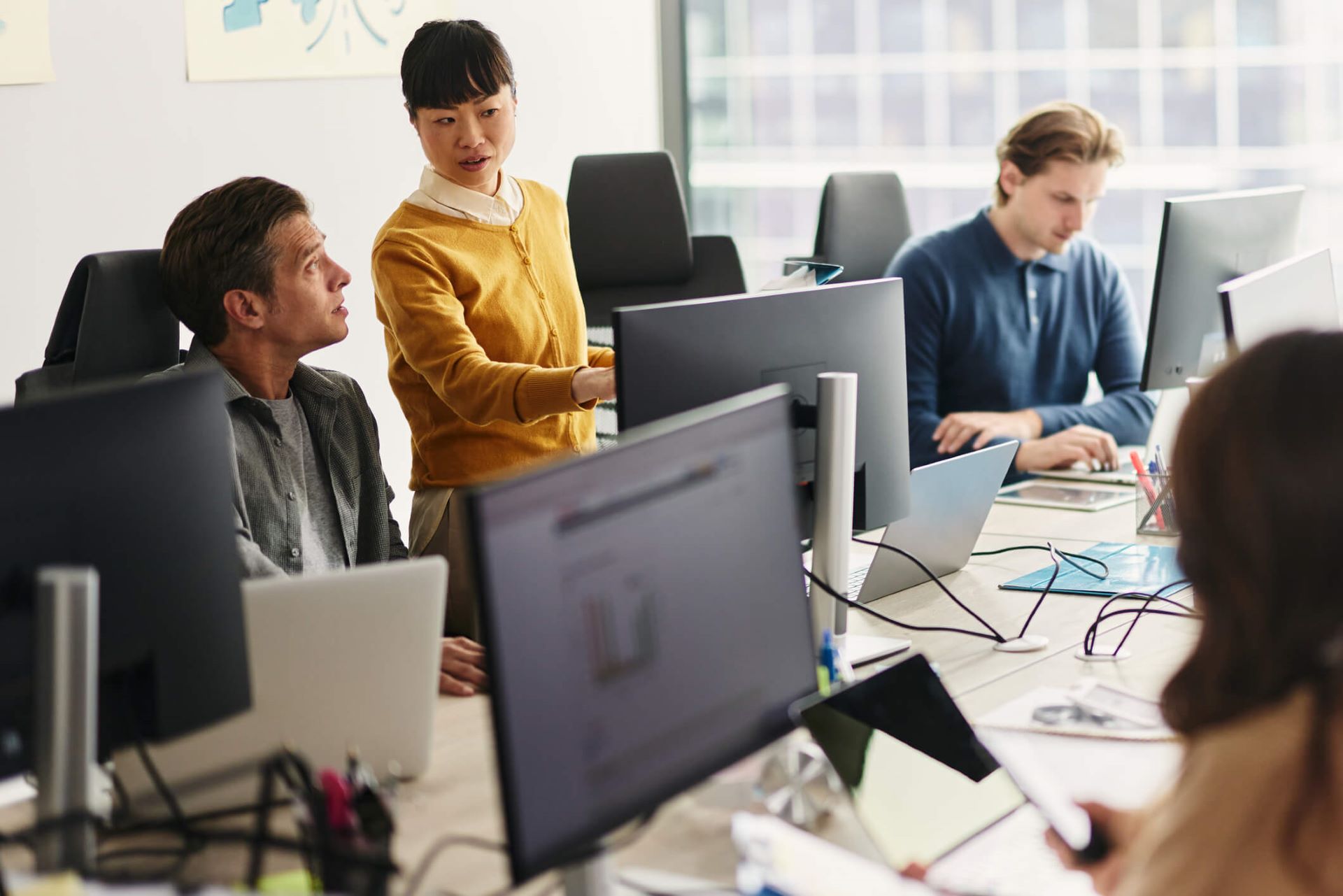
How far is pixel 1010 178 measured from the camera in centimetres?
296

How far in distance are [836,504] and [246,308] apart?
877 mm

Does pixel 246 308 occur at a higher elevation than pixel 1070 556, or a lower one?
higher

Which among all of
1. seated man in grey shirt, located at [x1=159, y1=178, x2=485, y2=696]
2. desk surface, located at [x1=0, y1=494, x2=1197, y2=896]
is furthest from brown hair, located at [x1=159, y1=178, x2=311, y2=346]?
desk surface, located at [x1=0, y1=494, x2=1197, y2=896]

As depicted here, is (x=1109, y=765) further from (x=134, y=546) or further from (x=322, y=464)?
(x=322, y=464)

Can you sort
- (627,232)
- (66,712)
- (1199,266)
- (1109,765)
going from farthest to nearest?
1. (627,232)
2. (1199,266)
3. (1109,765)
4. (66,712)

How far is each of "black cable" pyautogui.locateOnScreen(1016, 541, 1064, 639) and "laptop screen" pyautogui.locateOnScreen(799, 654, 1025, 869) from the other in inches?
18.1

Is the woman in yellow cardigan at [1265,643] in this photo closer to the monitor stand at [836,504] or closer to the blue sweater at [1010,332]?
the monitor stand at [836,504]

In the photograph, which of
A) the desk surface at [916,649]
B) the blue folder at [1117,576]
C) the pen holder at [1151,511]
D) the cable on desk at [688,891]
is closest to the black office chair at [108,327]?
the desk surface at [916,649]

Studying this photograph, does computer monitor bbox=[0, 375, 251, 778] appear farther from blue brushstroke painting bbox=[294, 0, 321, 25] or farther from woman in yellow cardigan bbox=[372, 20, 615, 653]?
blue brushstroke painting bbox=[294, 0, 321, 25]

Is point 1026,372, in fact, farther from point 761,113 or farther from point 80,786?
point 80,786

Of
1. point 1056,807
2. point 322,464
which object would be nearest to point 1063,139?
point 322,464

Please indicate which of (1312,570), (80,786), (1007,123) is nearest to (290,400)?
(80,786)

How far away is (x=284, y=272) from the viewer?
1959 millimetres

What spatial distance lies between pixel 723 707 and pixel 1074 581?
41.4 inches
